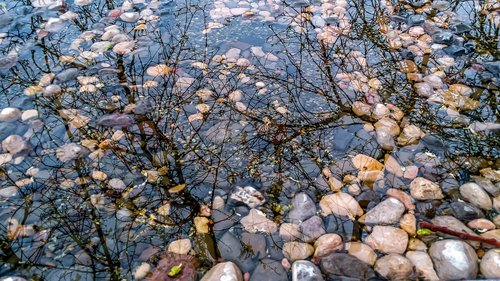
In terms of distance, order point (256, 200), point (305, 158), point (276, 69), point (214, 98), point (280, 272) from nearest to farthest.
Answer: point (280, 272), point (256, 200), point (305, 158), point (214, 98), point (276, 69)

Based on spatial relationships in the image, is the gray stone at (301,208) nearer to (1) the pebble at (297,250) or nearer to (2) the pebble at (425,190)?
(1) the pebble at (297,250)

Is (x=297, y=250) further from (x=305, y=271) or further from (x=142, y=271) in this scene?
(x=142, y=271)

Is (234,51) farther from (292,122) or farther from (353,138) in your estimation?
(353,138)

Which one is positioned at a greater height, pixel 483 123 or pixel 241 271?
pixel 483 123

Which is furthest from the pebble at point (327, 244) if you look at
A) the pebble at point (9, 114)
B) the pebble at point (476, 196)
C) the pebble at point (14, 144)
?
the pebble at point (9, 114)

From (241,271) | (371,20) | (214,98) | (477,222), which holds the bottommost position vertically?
(241,271)

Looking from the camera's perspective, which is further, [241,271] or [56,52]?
[56,52]

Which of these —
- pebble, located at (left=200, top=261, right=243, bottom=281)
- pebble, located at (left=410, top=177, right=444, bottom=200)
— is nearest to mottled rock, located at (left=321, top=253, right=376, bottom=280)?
pebble, located at (left=200, top=261, right=243, bottom=281)

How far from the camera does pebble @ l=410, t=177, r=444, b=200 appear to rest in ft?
6.83

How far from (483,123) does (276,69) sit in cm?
133

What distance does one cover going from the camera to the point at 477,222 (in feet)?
6.40

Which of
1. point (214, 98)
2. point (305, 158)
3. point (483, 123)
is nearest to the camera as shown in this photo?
point (305, 158)

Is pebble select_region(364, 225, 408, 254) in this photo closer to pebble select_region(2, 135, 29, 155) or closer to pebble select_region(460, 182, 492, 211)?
pebble select_region(460, 182, 492, 211)

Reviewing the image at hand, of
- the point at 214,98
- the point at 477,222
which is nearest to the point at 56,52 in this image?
the point at 214,98
